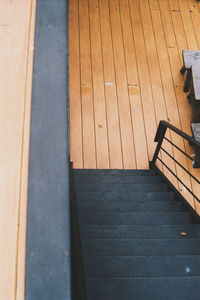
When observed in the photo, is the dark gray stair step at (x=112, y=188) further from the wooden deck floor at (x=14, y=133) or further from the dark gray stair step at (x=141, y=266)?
the wooden deck floor at (x=14, y=133)

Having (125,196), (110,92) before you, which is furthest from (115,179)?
(110,92)

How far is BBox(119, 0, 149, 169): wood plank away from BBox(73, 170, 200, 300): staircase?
0.91 feet

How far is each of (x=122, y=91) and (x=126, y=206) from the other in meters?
1.85

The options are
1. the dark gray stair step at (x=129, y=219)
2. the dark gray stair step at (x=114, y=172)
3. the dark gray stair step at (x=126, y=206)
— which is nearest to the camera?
the dark gray stair step at (x=129, y=219)

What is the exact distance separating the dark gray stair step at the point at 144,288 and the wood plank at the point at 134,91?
183cm

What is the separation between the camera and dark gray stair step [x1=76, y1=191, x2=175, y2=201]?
3027mm

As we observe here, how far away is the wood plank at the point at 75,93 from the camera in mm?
3611

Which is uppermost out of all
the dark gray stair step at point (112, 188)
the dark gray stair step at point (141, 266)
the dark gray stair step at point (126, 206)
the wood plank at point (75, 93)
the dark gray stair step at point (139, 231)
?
the wood plank at point (75, 93)

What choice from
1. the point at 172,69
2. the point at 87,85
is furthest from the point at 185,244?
the point at 172,69

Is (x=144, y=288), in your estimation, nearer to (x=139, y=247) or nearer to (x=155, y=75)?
(x=139, y=247)

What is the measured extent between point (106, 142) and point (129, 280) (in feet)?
6.80

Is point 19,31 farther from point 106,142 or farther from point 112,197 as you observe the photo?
point 106,142

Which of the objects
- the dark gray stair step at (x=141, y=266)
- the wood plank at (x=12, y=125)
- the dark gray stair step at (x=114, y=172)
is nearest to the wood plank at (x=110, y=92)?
the dark gray stair step at (x=114, y=172)

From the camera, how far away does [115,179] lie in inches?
134
